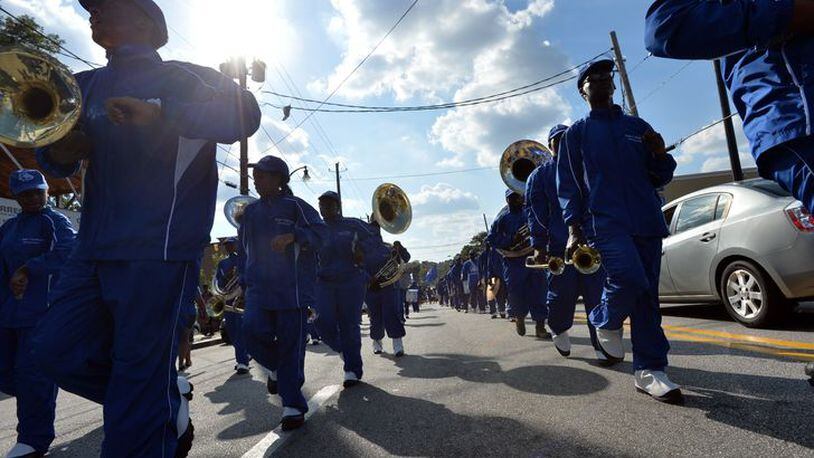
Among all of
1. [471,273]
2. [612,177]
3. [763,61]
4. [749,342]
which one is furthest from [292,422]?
[471,273]

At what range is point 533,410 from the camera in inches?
112

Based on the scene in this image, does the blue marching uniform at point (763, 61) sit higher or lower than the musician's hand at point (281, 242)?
higher

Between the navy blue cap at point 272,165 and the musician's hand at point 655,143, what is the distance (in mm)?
2798

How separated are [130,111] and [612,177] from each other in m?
2.82

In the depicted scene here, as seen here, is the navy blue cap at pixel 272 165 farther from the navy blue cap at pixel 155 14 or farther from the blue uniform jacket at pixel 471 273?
the blue uniform jacket at pixel 471 273

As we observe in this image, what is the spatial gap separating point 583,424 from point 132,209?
2.38 metres

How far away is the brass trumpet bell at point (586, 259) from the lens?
10.6 feet

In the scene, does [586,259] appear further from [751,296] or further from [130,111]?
[751,296]

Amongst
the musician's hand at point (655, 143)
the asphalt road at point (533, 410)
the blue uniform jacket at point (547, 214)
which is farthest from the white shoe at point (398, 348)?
the musician's hand at point (655, 143)

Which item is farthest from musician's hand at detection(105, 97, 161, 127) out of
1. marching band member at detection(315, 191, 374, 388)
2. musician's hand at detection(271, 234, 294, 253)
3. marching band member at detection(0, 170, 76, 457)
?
marching band member at detection(315, 191, 374, 388)

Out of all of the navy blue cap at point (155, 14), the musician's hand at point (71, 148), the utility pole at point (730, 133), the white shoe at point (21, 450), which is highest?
the utility pole at point (730, 133)

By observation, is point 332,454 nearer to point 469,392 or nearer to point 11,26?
point 469,392

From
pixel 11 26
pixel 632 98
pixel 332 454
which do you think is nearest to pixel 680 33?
pixel 332 454

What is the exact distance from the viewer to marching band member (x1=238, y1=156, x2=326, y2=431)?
3.60m
